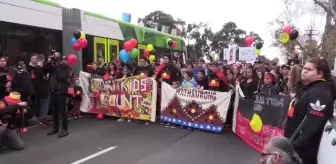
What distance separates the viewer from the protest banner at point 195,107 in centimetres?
907

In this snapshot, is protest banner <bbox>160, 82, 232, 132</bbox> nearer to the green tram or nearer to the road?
the road

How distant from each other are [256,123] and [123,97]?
14.0 feet

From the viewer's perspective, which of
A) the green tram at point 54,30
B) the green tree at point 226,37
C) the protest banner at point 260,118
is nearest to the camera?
the protest banner at point 260,118

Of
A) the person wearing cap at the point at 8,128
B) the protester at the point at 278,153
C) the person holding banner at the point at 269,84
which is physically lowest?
the person wearing cap at the point at 8,128

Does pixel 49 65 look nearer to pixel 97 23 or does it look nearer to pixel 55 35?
pixel 55 35

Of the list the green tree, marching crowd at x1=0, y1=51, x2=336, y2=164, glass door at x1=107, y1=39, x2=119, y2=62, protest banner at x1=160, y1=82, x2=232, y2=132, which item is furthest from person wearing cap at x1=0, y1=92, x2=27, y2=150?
the green tree

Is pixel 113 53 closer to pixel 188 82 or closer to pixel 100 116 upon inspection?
pixel 100 116

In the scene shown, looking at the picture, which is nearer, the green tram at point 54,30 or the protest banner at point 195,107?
the protest banner at point 195,107

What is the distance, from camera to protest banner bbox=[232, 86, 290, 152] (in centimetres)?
672

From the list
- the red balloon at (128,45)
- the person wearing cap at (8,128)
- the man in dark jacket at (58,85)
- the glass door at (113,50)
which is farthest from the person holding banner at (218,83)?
the glass door at (113,50)

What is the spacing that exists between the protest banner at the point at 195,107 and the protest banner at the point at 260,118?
1.65 ft

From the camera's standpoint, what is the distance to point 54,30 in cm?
1096

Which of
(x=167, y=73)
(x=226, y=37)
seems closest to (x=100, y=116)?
(x=167, y=73)

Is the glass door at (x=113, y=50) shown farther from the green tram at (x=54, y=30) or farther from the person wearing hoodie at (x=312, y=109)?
the person wearing hoodie at (x=312, y=109)
